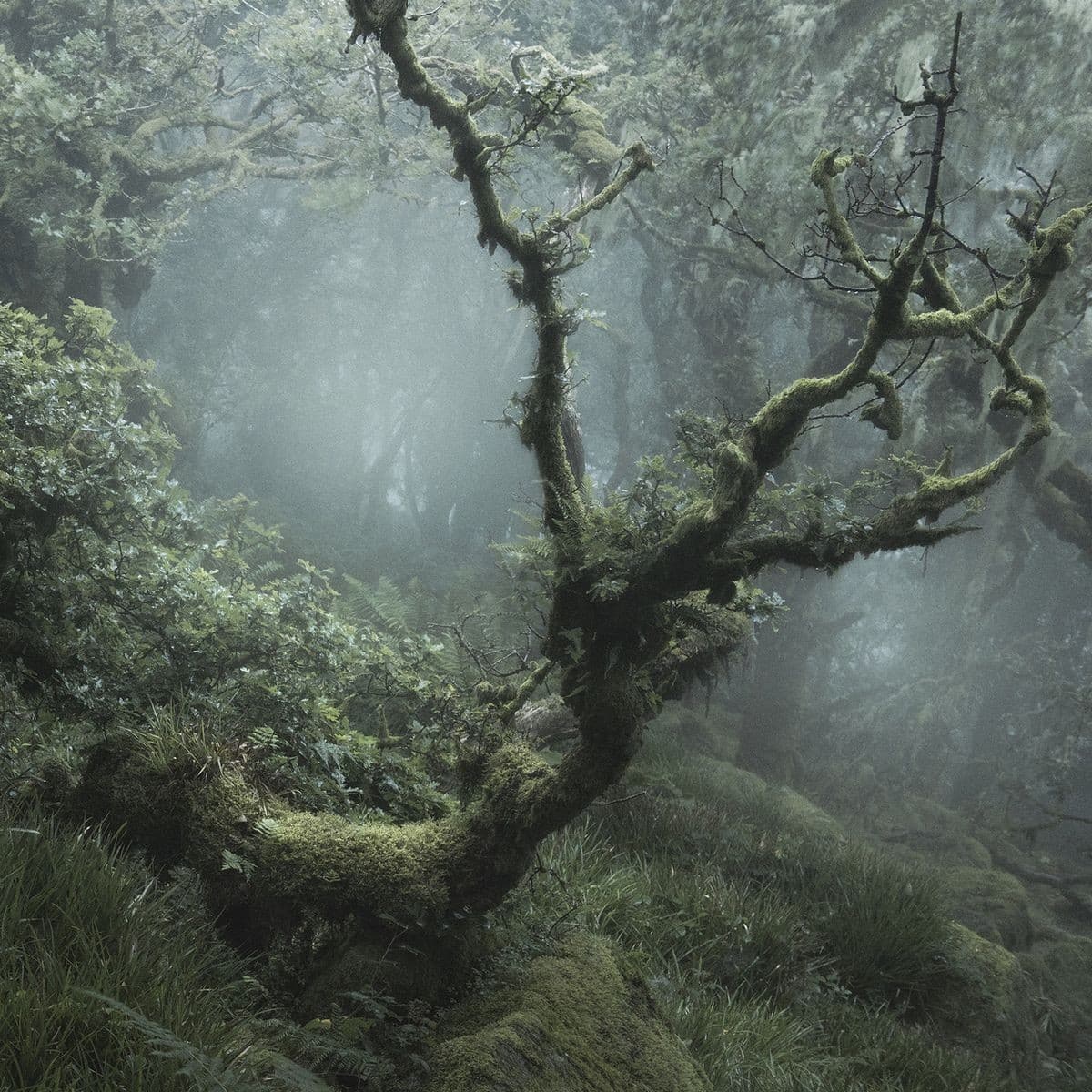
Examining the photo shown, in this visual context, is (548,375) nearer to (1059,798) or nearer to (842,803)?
(842,803)

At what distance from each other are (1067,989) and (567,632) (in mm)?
7389

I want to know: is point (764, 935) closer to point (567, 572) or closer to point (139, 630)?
point (567, 572)

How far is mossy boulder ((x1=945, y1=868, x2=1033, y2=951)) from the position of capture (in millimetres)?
7934

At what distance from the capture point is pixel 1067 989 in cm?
778

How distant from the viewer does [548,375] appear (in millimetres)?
3697

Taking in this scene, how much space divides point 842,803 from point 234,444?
1754 cm

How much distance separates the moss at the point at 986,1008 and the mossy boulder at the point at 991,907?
5.00 feet

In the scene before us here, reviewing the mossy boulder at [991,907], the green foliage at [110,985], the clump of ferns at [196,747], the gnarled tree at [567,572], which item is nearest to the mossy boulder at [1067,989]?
the mossy boulder at [991,907]

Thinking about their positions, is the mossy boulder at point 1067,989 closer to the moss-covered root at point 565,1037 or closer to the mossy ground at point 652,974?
the mossy ground at point 652,974

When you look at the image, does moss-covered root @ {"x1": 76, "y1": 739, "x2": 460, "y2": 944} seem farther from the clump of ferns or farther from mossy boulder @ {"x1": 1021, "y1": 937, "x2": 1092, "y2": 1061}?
mossy boulder @ {"x1": 1021, "y1": 937, "x2": 1092, "y2": 1061}

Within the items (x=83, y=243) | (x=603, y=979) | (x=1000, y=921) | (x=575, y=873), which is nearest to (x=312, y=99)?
(x=83, y=243)

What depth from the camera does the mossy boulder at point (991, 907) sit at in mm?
7934

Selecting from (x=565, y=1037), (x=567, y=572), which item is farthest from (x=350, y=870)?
(x=567, y=572)

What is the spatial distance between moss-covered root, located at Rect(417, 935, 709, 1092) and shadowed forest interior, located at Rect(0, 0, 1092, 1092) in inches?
0.9
